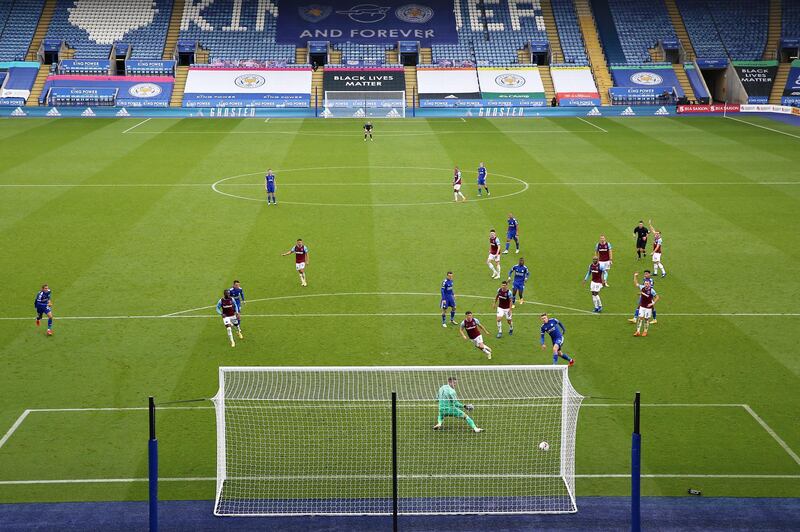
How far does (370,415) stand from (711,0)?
77809mm

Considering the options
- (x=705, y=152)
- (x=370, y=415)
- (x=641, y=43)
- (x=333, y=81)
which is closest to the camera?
(x=370, y=415)

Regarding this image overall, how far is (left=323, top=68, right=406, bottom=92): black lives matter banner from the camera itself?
75500mm

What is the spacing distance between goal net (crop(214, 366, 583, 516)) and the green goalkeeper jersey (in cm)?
49

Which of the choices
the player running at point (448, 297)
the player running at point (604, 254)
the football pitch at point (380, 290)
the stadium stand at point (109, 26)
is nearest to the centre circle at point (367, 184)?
the football pitch at point (380, 290)

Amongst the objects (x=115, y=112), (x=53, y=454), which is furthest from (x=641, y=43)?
(x=53, y=454)

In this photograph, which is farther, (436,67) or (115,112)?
(436,67)

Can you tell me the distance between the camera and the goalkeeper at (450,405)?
18609 mm

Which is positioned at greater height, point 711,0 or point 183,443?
point 711,0

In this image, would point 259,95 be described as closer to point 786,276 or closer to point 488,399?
point 786,276

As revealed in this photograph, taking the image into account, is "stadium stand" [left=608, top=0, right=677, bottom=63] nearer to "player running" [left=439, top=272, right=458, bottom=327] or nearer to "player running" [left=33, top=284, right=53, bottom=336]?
"player running" [left=439, top=272, right=458, bottom=327]

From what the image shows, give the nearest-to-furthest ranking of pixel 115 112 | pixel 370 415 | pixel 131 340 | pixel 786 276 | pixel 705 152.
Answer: pixel 370 415 → pixel 131 340 → pixel 786 276 → pixel 705 152 → pixel 115 112

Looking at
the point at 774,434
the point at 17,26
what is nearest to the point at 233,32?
the point at 17,26

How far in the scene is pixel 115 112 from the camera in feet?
232

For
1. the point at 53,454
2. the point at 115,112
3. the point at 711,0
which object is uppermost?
the point at 711,0
